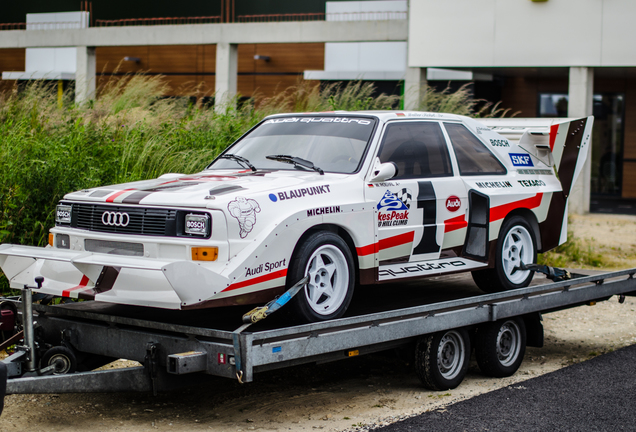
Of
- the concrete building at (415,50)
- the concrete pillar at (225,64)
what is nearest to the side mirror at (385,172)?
the concrete building at (415,50)

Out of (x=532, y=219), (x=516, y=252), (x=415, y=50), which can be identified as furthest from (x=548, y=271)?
(x=415, y=50)

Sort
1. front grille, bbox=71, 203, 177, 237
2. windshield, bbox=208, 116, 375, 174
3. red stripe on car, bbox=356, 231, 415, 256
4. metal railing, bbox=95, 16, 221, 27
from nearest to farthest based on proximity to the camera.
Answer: front grille, bbox=71, 203, 177, 237 → red stripe on car, bbox=356, 231, 415, 256 → windshield, bbox=208, 116, 375, 174 → metal railing, bbox=95, 16, 221, 27

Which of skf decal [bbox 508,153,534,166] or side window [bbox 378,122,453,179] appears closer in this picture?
side window [bbox 378,122,453,179]

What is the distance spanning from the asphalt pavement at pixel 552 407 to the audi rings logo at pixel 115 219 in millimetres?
2260

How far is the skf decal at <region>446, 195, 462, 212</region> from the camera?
6466 millimetres

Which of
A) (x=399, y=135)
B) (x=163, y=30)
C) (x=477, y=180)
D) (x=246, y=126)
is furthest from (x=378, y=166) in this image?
(x=163, y=30)

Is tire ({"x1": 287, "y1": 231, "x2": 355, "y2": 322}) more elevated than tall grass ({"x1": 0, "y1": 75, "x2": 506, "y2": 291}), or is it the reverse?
tall grass ({"x1": 0, "y1": 75, "x2": 506, "y2": 291})

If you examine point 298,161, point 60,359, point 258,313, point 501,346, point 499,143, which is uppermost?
point 499,143

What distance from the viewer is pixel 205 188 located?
5.23 metres

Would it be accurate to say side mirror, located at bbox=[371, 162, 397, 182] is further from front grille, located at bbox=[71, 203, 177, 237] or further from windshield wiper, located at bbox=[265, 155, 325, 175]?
front grille, located at bbox=[71, 203, 177, 237]

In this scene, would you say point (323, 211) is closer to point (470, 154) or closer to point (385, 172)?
point (385, 172)

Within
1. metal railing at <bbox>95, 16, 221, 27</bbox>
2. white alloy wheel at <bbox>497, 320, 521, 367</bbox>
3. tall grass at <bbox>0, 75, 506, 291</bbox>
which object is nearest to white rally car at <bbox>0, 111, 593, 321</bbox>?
white alloy wheel at <bbox>497, 320, 521, 367</bbox>

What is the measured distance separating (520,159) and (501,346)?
1919 millimetres

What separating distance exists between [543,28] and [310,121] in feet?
50.7
